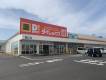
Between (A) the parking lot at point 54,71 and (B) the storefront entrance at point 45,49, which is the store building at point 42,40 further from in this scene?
(A) the parking lot at point 54,71

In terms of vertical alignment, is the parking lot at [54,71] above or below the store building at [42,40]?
below

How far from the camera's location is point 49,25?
31.6 meters

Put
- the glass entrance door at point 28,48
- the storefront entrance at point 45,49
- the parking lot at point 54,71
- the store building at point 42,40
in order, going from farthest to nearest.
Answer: the storefront entrance at point 45,49, the glass entrance door at point 28,48, the store building at point 42,40, the parking lot at point 54,71

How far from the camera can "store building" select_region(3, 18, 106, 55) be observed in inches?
1068

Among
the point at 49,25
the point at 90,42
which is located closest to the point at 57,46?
the point at 49,25

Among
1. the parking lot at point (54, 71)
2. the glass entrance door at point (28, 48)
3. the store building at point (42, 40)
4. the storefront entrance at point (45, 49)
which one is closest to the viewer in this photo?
the parking lot at point (54, 71)

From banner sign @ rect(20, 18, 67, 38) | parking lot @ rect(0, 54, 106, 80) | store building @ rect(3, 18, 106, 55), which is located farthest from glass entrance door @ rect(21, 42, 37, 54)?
parking lot @ rect(0, 54, 106, 80)

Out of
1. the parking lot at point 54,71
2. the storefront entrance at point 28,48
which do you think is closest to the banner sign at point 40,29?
the storefront entrance at point 28,48

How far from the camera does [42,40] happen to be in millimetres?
29281

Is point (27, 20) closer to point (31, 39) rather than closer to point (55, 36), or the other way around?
point (31, 39)

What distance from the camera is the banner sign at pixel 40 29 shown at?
89.2 feet

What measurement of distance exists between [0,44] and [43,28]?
35899 millimetres

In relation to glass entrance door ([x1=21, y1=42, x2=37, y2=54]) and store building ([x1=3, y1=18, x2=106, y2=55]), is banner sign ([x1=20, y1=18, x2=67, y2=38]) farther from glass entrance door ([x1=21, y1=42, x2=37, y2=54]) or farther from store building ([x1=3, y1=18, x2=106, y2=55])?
glass entrance door ([x1=21, y1=42, x2=37, y2=54])

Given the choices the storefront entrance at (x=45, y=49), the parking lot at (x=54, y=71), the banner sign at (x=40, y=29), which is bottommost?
the parking lot at (x=54, y=71)
